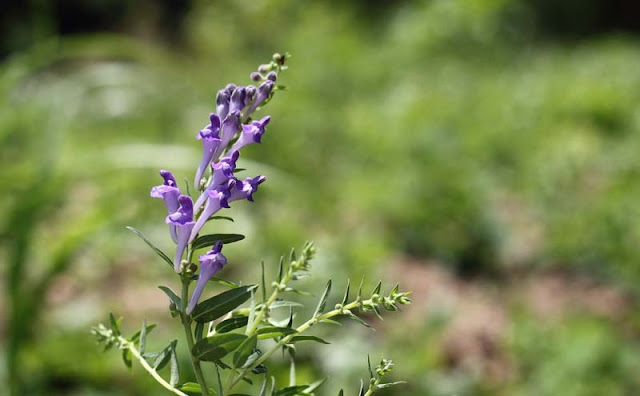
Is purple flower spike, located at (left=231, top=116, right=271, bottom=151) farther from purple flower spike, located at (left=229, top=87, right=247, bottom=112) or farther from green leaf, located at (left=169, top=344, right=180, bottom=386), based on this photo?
green leaf, located at (left=169, top=344, right=180, bottom=386)

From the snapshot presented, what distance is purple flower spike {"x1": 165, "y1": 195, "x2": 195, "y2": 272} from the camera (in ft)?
2.22

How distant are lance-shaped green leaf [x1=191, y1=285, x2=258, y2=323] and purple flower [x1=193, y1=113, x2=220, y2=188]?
0.12 meters

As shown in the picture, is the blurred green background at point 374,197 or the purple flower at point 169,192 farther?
the blurred green background at point 374,197

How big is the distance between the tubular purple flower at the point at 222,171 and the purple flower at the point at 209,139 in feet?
0.05

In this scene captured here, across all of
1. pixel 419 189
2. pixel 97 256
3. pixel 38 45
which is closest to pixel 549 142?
pixel 419 189

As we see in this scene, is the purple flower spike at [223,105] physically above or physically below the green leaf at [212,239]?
above

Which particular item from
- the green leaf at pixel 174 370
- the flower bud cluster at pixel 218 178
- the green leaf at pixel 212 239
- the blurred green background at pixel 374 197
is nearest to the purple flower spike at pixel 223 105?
the flower bud cluster at pixel 218 178

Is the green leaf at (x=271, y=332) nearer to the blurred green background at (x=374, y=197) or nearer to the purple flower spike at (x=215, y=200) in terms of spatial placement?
the purple flower spike at (x=215, y=200)

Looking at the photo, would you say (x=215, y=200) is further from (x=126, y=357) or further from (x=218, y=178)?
(x=126, y=357)

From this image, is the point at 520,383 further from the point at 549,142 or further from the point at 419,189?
the point at 549,142

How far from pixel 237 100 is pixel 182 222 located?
0.13 metres

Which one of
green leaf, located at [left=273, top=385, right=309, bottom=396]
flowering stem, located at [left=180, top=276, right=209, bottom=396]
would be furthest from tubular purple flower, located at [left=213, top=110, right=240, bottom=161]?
green leaf, located at [left=273, top=385, right=309, bottom=396]

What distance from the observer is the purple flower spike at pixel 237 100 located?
712 millimetres

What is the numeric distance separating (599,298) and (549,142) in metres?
1.76
